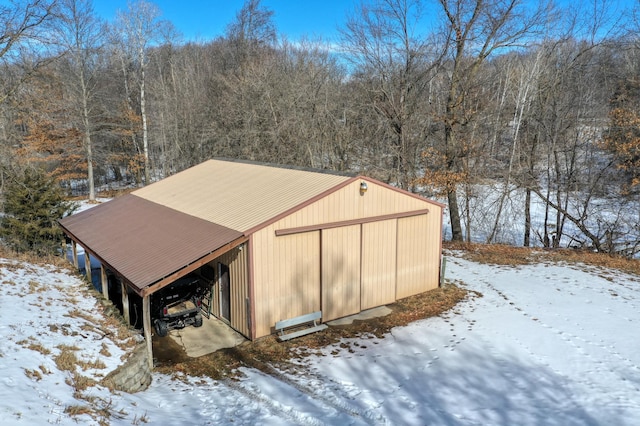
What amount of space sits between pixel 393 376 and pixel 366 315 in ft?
10.8

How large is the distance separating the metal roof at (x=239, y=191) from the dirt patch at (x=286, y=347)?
2.79 m

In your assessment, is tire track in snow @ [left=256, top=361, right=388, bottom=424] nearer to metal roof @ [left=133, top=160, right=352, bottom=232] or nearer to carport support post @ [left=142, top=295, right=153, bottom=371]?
carport support post @ [left=142, top=295, right=153, bottom=371]

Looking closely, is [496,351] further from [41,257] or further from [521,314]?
[41,257]

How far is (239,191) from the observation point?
1320 centimetres

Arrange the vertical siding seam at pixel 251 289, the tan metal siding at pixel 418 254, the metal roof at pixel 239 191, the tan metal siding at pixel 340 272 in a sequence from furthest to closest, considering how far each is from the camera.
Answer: the tan metal siding at pixel 418 254
the tan metal siding at pixel 340 272
the metal roof at pixel 239 191
the vertical siding seam at pixel 251 289

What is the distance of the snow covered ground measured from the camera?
6930 millimetres

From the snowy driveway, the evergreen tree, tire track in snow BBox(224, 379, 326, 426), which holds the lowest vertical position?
the snowy driveway

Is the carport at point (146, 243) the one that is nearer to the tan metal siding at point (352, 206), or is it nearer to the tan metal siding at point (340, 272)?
the tan metal siding at point (352, 206)

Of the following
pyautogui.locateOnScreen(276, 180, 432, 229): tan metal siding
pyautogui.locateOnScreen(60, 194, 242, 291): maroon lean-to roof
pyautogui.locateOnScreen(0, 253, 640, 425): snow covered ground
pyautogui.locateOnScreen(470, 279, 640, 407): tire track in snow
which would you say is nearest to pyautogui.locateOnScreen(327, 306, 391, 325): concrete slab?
pyautogui.locateOnScreen(0, 253, 640, 425): snow covered ground

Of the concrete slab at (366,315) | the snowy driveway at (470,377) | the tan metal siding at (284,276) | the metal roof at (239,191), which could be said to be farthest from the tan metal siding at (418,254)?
the tan metal siding at (284,276)

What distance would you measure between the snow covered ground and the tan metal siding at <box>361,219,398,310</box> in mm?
1475

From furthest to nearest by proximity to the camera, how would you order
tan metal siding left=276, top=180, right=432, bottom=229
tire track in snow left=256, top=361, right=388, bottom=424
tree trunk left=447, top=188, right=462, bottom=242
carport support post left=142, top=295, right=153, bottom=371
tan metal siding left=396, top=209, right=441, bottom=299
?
1. tree trunk left=447, top=188, right=462, bottom=242
2. tan metal siding left=396, top=209, right=441, bottom=299
3. tan metal siding left=276, top=180, right=432, bottom=229
4. carport support post left=142, top=295, right=153, bottom=371
5. tire track in snow left=256, top=361, right=388, bottom=424

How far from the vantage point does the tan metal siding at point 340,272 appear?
11.3 metres

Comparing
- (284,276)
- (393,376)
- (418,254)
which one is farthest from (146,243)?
(418,254)
